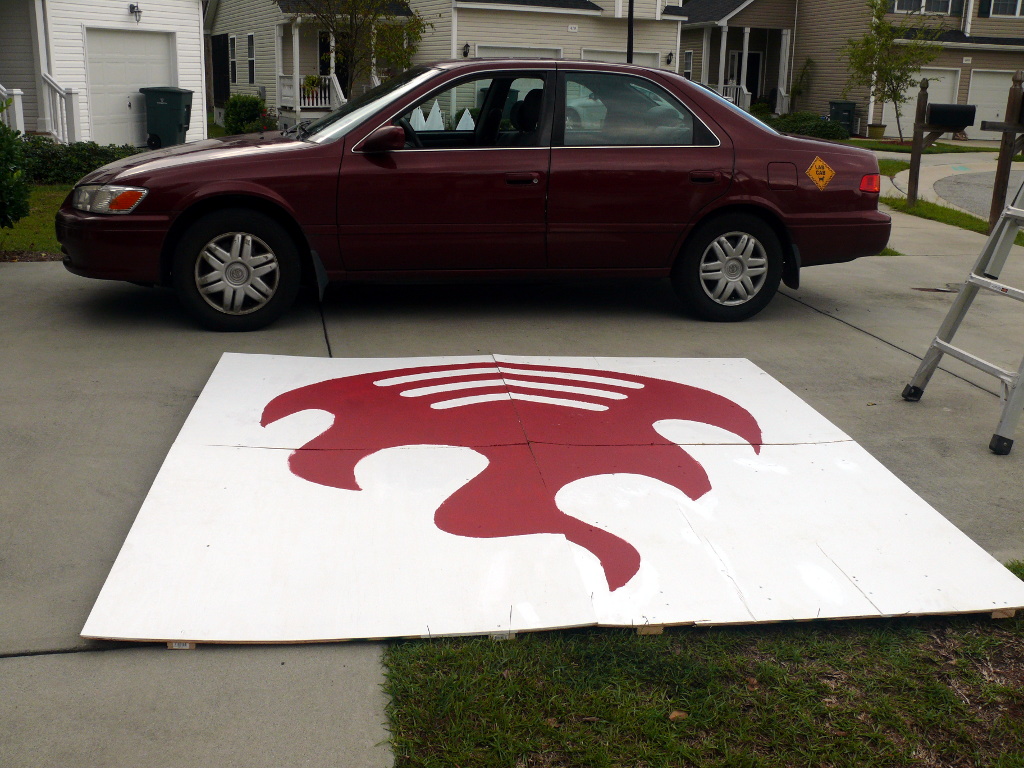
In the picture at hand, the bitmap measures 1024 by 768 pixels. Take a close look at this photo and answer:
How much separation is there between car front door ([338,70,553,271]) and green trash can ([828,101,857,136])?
28995 mm

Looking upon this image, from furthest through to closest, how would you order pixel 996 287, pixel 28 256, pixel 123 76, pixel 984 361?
pixel 123 76
pixel 28 256
pixel 984 361
pixel 996 287

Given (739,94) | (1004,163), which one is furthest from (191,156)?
(739,94)

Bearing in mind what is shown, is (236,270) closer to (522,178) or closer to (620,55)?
(522,178)

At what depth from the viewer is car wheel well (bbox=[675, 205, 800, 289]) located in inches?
273

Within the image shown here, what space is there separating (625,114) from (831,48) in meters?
31.7

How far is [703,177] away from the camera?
22.3ft

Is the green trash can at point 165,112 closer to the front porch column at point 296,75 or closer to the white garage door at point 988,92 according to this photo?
the front porch column at point 296,75

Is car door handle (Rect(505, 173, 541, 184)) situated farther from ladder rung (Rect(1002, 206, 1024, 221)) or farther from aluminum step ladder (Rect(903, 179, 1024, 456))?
ladder rung (Rect(1002, 206, 1024, 221))

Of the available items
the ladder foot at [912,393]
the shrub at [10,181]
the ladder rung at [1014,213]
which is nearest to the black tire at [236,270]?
the shrub at [10,181]

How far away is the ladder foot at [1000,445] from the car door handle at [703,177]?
8.73 ft

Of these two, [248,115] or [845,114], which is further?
[845,114]

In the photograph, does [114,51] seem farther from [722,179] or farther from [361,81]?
[722,179]

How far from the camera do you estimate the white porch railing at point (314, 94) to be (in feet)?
91.4

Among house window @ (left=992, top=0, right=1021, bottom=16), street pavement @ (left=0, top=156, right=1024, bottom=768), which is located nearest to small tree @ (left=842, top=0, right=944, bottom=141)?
house window @ (left=992, top=0, right=1021, bottom=16)
